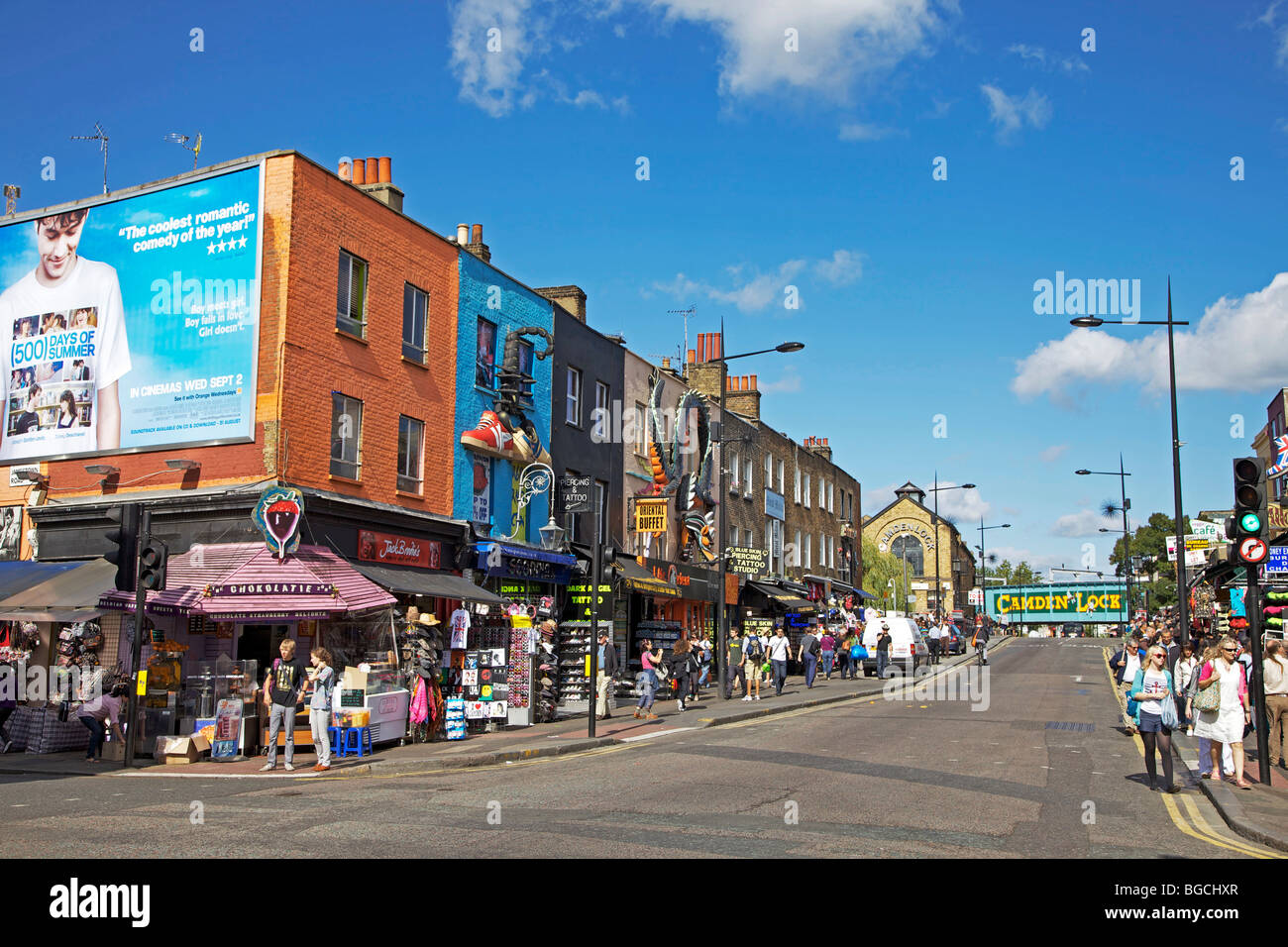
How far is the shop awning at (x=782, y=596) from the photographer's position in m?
38.6

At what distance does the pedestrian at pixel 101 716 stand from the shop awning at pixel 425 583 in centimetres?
440

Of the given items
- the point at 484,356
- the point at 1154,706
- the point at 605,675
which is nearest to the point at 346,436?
the point at 484,356

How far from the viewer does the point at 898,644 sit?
40.7 meters

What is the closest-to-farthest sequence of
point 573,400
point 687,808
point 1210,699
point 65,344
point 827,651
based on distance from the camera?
1. point 687,808
2. point 1210,699
3. point 65,344
4. point 573,400
5. point 827,651

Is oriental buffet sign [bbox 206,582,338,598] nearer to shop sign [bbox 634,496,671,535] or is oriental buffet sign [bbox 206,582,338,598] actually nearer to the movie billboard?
the movie billboard

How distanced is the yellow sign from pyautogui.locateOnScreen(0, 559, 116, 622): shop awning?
15369mm

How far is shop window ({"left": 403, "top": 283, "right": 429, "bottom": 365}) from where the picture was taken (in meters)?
22.2

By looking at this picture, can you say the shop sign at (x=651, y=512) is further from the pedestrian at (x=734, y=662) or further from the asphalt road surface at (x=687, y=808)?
the asphalt road surface at (x=687, y=808)

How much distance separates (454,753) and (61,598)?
7289mm

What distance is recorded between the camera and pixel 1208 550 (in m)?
31.9

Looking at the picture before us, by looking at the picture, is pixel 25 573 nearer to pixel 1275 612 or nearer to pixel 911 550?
pixel 1275 612
